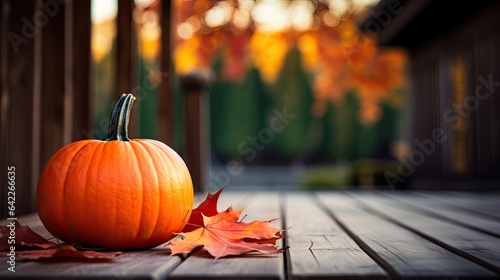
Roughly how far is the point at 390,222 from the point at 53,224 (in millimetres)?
1126

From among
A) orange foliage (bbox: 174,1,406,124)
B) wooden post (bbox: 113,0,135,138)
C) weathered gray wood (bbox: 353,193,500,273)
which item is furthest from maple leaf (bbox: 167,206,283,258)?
orange foliage (bbox: 174,1,406,124)

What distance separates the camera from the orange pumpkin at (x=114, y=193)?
1.26m

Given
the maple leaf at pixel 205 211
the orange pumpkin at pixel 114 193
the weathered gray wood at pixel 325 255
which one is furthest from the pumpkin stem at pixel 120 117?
the weathered gray wood at pixel 325 255

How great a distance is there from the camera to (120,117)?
134cm

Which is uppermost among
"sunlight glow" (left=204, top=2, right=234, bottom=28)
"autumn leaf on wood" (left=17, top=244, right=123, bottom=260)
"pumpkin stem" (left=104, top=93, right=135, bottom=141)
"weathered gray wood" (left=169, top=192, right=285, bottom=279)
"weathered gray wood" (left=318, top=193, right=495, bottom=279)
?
"sunlight glow" (left=204, top=2, right=234, bottom=28)

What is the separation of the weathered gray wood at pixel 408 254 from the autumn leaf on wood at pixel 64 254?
0.54 m

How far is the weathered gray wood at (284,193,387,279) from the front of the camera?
98 centimetres

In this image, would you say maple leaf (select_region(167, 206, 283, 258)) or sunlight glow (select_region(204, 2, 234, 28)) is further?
sunlight glow (select_region(204, 2, 234, 28))

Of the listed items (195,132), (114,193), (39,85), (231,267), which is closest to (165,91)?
(195,132)

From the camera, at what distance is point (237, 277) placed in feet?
3.13

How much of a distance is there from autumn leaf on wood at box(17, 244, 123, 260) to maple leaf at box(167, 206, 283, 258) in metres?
0.14

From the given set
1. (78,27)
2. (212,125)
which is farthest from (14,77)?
(212,125)

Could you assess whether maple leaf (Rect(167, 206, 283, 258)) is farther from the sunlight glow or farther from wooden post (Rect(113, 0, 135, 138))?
the sunlight glow

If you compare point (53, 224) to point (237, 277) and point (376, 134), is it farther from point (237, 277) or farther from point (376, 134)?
point (376, 134)
